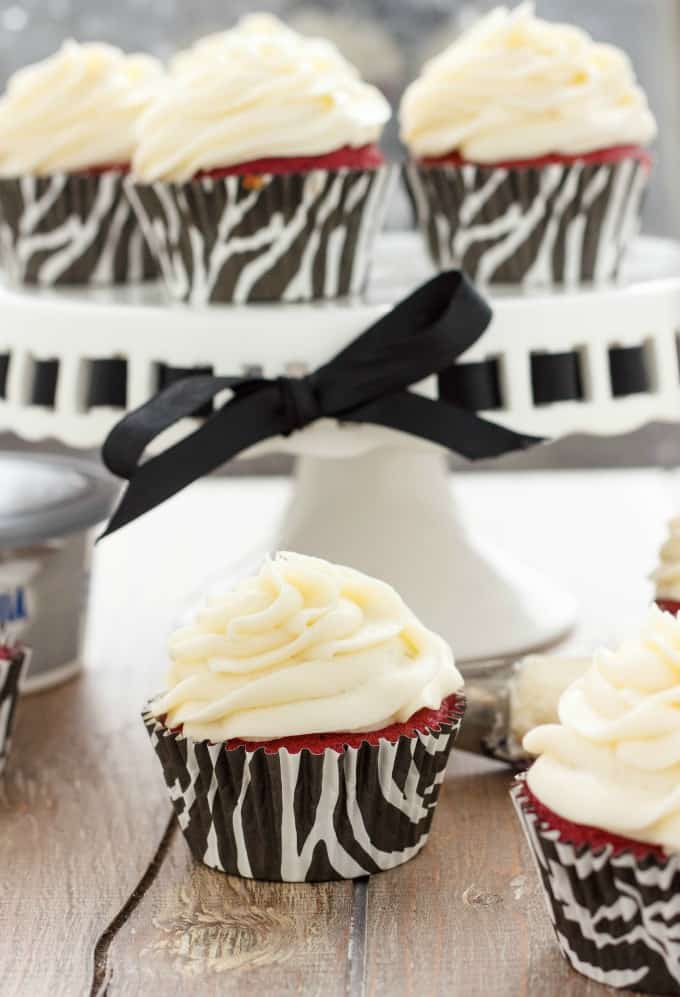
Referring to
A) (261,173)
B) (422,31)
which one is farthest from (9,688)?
(422,31)

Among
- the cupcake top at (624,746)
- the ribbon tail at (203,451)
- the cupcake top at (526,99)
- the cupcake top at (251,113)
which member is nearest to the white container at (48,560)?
the ribbon tail at (203,451)

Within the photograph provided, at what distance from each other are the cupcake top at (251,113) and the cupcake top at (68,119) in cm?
11

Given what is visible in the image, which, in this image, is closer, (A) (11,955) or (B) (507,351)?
(A) (11,955)

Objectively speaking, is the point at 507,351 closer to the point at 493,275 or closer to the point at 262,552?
the point at 493,275

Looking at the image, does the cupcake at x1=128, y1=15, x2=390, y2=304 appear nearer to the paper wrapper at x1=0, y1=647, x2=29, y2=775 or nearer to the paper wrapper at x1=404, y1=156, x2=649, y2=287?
the paper wrapper at x1=404, y1=156, x2=649, y2=287

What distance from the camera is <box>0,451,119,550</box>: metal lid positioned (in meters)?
1.49

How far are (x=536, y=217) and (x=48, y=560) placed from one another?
53 centimetres

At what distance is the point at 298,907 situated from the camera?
1.10 m

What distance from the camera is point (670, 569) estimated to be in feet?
4.33

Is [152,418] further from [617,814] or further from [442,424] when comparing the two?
[617,814]

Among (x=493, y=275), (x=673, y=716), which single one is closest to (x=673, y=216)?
(x=493, y=275)

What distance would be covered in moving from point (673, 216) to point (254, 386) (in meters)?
1.59

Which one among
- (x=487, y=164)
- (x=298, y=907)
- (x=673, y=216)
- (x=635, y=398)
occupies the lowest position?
(x=673, y=216)

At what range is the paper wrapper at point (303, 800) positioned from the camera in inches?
42.8
